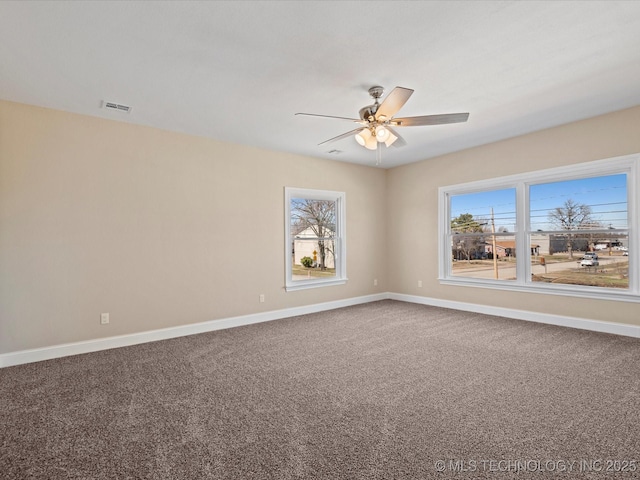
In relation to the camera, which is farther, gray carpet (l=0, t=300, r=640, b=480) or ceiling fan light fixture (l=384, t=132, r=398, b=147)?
ceiling fan light fixture (l=384, t=132, r=398, b=147)

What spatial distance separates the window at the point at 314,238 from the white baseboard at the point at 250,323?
43 cm

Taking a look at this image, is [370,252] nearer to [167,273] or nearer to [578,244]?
[578,244]

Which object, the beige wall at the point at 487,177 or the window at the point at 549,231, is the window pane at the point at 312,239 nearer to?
the beige wall at the point at 487,177

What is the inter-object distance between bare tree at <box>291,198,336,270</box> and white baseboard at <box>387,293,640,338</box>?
1910 millimetres

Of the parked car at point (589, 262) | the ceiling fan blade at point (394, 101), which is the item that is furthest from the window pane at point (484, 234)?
the ceiling fan blade at point (394, 101)

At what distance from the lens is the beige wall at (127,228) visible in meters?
3.40

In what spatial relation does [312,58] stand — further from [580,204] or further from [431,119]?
[580,204]

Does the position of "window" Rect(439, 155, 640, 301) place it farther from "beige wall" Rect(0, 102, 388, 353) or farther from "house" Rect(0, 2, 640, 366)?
"beige wall" Rect(0, 102, 388, 353)

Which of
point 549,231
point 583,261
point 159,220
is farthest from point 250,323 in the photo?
point 583,261

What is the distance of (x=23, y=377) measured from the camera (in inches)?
118

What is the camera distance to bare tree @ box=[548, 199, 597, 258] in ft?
14.4

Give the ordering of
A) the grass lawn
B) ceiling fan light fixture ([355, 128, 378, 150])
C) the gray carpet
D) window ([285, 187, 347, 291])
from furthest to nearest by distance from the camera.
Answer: the grass lawn → window ([285, 187, 347, 291]) → ceiling fan light fixture ([355, 128, 378, 150]) → the gray carpet

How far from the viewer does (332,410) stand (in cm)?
234

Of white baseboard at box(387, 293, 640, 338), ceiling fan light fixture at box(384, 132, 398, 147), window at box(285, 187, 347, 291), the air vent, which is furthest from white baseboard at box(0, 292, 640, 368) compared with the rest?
ceiling fan light fixture at box(384, 132, 398, 147)
